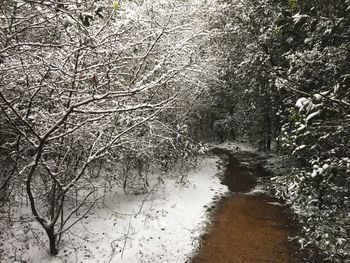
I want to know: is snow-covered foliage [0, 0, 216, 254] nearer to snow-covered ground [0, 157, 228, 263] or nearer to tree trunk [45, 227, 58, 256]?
tree trunk [45, 227, 58, 256]

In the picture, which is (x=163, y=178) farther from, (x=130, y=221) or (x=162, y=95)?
(x=130, y=221)

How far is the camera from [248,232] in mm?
8836

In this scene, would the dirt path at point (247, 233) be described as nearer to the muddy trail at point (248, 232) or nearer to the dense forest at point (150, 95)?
the muddy trail at point (248, 232)

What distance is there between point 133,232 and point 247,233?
3.14 metres

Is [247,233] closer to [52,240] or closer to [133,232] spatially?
[133,232]

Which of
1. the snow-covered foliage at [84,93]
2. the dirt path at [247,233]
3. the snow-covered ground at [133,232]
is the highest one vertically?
the snow-covered foliage at [84,93]

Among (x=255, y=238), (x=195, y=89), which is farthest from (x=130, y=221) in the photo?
(x=195, y=89)

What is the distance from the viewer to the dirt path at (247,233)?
7402 millimetres

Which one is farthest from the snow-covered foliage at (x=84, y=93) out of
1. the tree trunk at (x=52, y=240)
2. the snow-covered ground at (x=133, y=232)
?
the snow-covered ground at (x=133, y=232)

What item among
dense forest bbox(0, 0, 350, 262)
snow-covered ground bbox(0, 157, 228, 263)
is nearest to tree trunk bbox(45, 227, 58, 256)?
dense forest bbox(0, 0, 350, 262)

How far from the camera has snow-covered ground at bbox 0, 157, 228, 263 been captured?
664cm

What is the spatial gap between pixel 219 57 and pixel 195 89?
265 cm

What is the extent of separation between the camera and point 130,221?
828 centimetres

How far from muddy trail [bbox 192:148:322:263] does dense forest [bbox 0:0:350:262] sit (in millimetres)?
590
